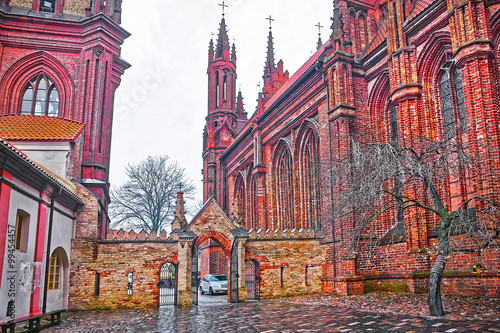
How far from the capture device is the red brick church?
12992 mm

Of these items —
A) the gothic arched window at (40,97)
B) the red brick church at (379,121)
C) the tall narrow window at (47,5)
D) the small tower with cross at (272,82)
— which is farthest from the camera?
the small tower with cross at (272,82)

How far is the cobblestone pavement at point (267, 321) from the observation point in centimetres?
904

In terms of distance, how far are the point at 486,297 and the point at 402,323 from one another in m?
3.89

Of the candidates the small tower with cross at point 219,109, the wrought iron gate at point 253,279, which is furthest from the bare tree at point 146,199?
the wrought iron gate at point 253,279

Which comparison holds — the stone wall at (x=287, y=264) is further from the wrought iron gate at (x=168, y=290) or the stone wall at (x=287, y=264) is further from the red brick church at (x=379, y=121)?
the wrought iron gate at (x=168, y=290)

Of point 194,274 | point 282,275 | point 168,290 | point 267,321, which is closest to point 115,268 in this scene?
point 194,274

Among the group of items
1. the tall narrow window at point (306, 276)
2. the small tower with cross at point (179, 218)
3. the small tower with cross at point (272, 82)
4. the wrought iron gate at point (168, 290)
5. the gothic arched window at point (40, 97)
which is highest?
the small tower with cross at point (272, 82)

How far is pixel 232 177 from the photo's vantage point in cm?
3772

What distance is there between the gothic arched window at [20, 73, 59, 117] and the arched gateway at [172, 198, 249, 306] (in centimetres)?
1229

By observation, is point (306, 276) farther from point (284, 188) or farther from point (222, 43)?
point (222, 43)

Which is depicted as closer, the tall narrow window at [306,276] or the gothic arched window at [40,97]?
the tall narrow window at [306,276]

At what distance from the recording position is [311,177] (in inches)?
930

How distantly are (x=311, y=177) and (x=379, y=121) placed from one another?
18.3 ft

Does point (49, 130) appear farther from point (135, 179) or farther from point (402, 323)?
point (135, 179)
